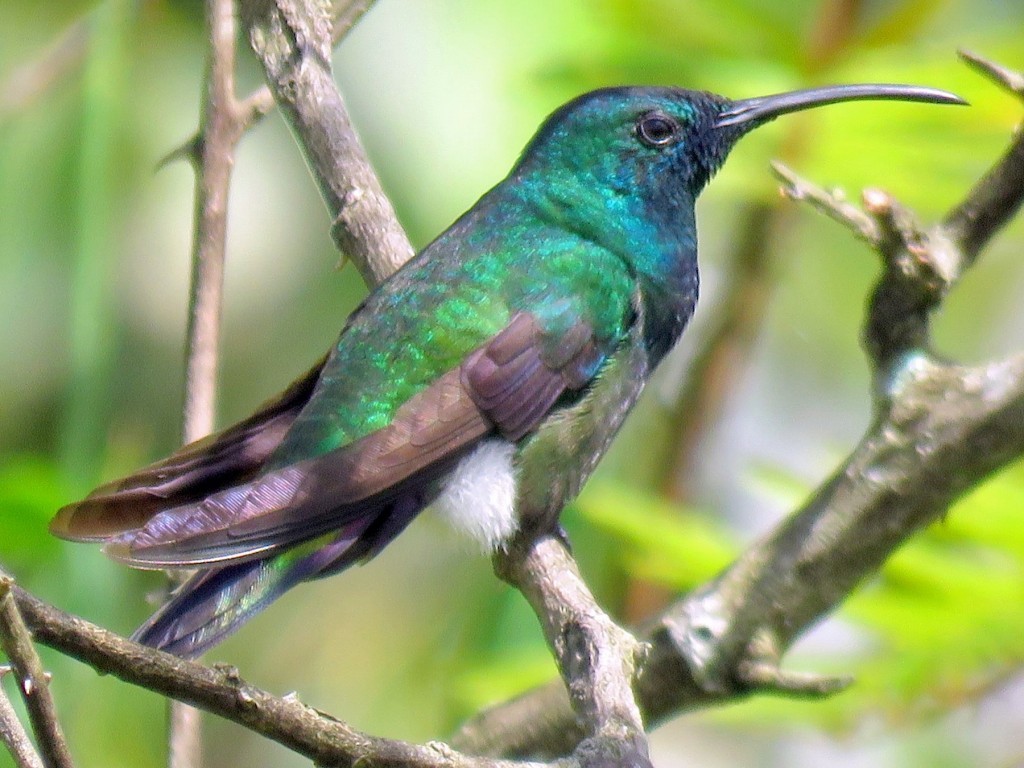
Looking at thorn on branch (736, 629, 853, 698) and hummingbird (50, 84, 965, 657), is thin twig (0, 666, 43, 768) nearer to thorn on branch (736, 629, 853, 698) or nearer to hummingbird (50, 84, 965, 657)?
hummingbird (50, 84, 965, 657)

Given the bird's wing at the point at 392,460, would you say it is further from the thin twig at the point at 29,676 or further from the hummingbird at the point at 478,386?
the thin twig at the point at 29,676

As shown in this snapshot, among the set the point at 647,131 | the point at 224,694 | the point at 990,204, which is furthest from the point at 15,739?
the point at 647,131

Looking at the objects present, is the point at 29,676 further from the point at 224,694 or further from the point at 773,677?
the point at 773,677

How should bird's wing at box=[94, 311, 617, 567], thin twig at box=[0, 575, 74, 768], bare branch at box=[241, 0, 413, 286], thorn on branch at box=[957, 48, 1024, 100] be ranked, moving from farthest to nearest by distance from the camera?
bare branch at box=[241, 0, 413, 286]
thorn on branch at box=[957, 48, 1024, 100]
bird's wing at box=[94, 311, 617, 567]
thin twig at box=[0, 575, 74, 768]

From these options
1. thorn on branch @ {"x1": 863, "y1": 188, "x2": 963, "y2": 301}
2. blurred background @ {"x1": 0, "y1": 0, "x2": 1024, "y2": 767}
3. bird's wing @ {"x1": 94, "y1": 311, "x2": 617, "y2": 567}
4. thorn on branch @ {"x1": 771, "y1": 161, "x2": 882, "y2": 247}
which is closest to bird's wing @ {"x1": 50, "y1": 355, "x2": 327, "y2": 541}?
bird's wing @ {"x1": 94, "y1": 311, "x2": 617, "y2": 567}

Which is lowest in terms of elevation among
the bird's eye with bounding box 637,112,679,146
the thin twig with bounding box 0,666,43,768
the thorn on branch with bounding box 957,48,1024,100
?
the thin twig with bounding box 0,666,43,768

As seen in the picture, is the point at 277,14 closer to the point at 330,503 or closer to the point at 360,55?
the point at 330,503
